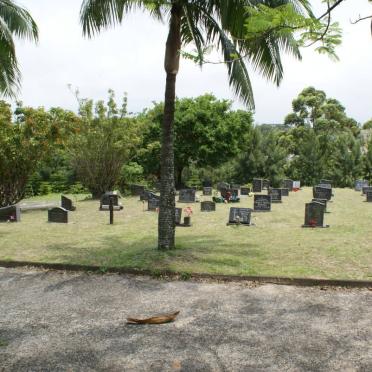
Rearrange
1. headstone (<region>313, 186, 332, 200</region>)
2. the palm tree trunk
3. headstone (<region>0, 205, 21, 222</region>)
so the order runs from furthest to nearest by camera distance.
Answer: headstone (<region>313, 186, 332, 200</region>) < headstone (<region>0, 205, 21, 222</region>) < the palm tree trunk

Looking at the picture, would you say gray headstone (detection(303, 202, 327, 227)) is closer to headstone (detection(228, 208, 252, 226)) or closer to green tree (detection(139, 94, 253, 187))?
headstone (detection(228, 208, 252, 226))

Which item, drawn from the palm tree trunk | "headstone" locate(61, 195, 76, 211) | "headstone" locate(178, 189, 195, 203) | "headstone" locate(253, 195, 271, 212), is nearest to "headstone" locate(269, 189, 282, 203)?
"headstone" locate(253, 195, 271, 212)

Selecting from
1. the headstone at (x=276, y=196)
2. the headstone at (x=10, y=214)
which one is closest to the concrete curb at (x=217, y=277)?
the headstone at (x=10, y=214)

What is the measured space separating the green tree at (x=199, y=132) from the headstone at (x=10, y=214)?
15179mm

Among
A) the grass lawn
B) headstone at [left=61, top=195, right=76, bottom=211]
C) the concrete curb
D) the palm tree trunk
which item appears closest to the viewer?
the concrete curb

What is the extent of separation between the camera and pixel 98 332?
6535 millimetres

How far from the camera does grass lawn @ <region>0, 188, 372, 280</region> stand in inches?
389

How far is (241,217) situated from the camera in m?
16.3

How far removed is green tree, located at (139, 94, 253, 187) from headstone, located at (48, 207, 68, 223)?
15101 millimetres

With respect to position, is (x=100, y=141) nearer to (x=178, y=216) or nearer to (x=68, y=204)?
(x=68, y=204)

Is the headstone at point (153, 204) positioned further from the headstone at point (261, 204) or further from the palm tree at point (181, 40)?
Result: the palm tree at point (181, 40)

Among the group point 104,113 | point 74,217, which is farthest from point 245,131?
point 74,217

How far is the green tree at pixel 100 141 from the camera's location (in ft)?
86.8

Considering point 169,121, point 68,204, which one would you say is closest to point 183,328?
point 169,121
